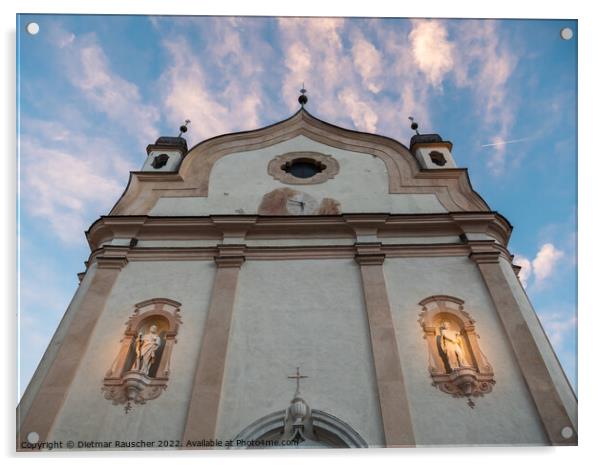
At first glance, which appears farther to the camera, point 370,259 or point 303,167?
point 303,167

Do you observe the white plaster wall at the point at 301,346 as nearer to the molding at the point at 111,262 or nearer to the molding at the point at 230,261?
the molding at the point at 230,261

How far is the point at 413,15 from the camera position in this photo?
5.88m

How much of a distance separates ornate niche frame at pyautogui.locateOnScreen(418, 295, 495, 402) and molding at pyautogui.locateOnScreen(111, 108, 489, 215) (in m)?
2.34

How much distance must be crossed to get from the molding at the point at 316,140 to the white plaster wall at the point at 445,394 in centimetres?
175

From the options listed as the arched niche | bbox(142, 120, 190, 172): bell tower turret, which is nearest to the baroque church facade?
the arched niche

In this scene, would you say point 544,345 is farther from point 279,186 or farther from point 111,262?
point 111,262

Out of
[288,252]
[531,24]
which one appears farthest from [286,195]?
[531,24]

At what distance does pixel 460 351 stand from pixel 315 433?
6.71 ft

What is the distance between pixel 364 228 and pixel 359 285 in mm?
1133

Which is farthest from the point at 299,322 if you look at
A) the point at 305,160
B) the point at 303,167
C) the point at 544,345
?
the point at 305,160

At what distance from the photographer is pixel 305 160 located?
32.4ft

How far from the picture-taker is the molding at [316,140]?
8992 millimetres

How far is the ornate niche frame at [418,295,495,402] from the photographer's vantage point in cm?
593

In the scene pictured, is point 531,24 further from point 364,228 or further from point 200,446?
point 200,446
